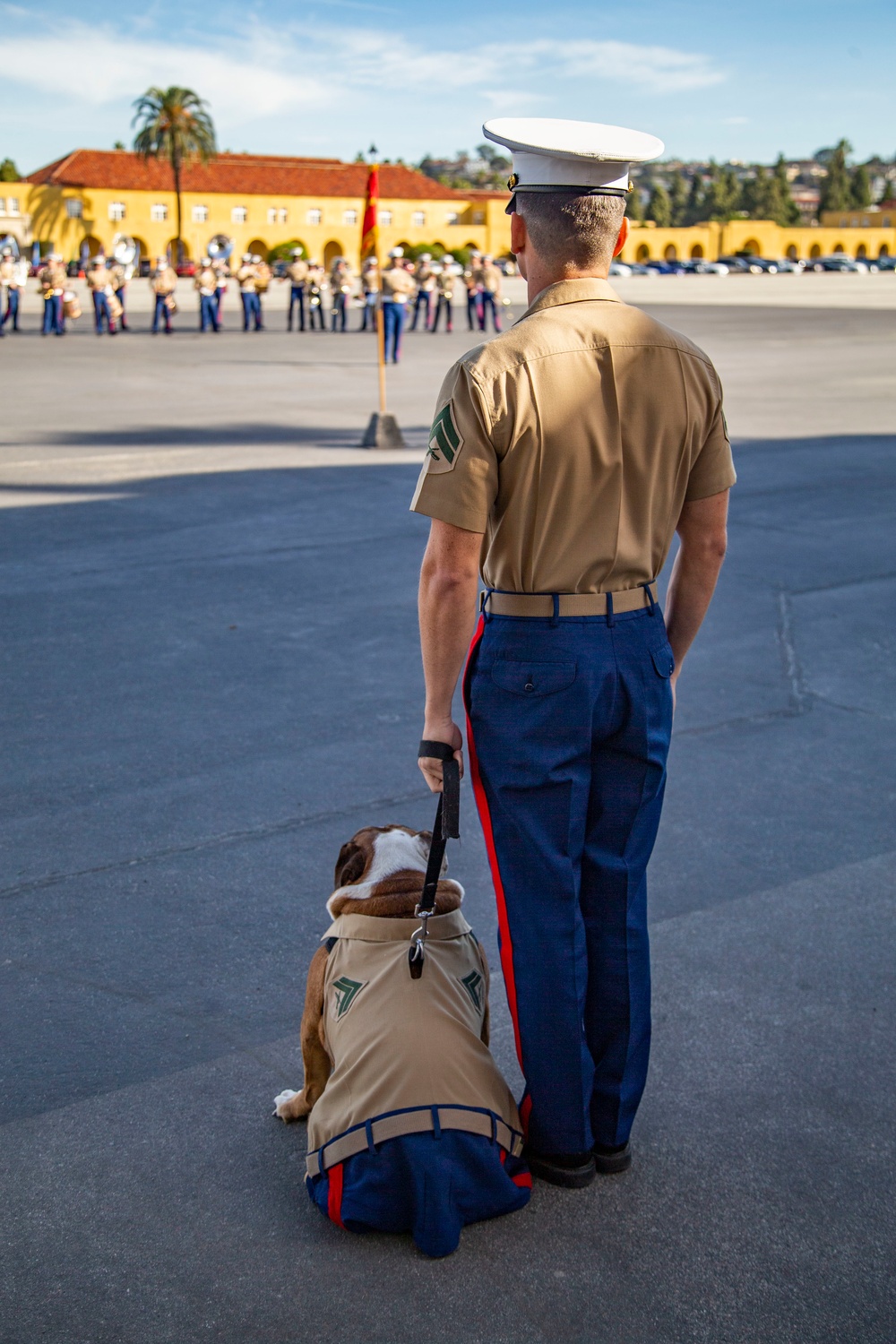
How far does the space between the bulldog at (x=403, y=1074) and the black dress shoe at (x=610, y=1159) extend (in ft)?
0.73

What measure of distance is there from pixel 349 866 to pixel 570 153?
5.03 feet

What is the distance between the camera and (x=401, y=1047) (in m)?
2.40

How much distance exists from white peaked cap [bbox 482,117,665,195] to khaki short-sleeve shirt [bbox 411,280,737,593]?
19 centimetres

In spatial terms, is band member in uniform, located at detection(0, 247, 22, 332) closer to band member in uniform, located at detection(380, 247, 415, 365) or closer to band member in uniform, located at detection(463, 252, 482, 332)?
band member in uniform, located at detection(463, 252, 482, 332)

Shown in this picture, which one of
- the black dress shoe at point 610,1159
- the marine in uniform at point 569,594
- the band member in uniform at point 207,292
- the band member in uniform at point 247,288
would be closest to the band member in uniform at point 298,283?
the band member in uniform at point 247,288

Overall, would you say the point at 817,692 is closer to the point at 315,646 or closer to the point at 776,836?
the point at 776,836

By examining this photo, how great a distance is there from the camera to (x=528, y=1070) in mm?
2602

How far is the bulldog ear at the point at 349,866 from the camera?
2.66m

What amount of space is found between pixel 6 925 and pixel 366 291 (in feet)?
101

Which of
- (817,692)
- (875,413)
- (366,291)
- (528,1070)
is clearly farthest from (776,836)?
(366,291)

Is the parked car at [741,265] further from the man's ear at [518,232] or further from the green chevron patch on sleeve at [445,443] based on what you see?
the green chevron patch on sleeve at [445,443]

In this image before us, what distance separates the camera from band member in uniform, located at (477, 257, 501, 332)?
105 feet

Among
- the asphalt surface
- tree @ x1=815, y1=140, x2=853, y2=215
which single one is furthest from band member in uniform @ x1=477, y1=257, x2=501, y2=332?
tree @ x1=815, y1=140, x2=853, y2=215

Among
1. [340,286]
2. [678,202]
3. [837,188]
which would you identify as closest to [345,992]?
[340,286]
